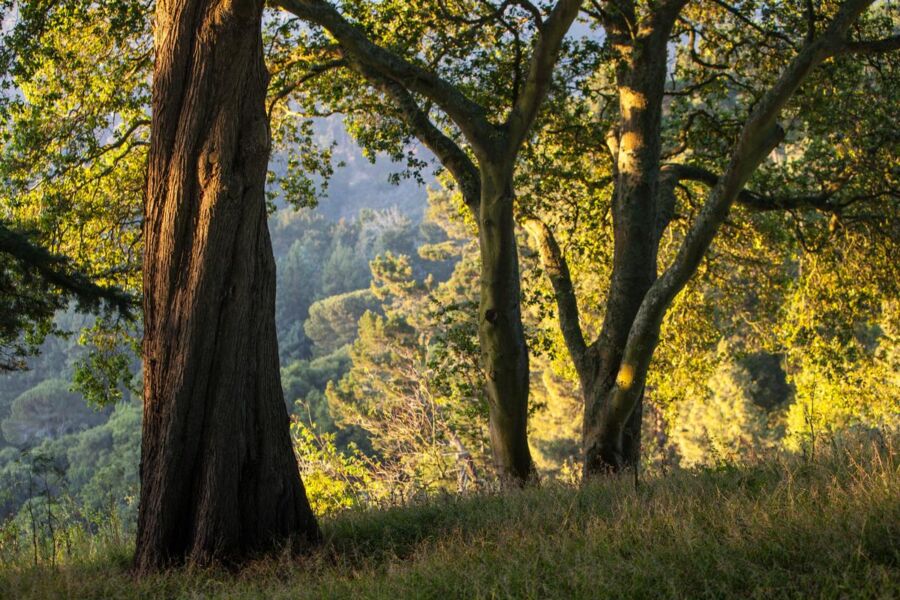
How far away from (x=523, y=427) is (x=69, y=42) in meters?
7.25

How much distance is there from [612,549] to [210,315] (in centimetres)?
329

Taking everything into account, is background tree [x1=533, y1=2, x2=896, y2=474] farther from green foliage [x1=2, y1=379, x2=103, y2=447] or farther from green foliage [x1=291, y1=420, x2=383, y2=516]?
green foliage [x1=2, y1=379, x2=103, y2=447]

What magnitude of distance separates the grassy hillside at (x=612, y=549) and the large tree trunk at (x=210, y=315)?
18.5 inches

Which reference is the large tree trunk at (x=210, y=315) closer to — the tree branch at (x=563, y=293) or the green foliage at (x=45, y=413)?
the tree branch at (x=563, y=293)

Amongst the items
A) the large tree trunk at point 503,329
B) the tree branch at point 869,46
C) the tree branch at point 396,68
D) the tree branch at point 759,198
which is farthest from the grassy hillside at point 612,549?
the tree branch at point 759,198

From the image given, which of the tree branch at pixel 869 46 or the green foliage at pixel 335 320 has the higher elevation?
the green foliage at pixel 335 320

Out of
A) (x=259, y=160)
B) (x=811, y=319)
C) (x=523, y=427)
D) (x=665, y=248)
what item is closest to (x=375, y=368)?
(x=665, y=248)

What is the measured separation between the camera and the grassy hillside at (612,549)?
3.93 m

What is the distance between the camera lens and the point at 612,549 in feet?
14.9

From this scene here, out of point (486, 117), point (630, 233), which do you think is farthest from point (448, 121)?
point (630, 233)

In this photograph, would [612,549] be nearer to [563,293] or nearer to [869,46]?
[869,46]

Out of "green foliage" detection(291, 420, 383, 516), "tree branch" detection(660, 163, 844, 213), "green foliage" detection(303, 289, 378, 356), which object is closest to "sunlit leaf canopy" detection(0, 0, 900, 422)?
"tree branch" detection(660, 163, 844, 213)

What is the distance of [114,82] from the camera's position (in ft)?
36.7

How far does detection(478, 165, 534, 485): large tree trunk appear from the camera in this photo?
29.6 ft
